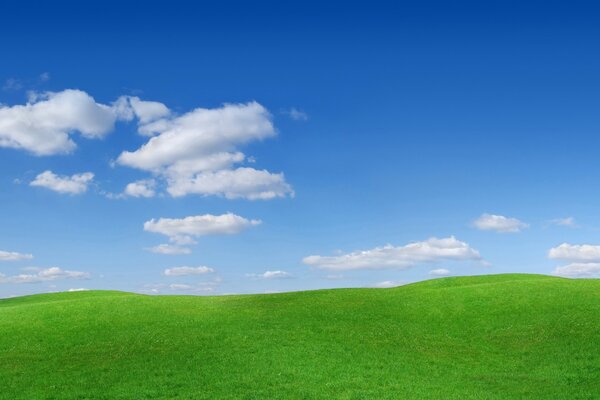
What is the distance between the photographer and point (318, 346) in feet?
142

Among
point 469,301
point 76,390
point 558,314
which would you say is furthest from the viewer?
point 469,301

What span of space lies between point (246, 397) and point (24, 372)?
17.0m

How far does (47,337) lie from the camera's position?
47.6 metres

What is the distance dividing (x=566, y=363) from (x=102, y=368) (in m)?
31.9

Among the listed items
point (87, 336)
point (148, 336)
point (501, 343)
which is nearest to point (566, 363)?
point (501, 343)

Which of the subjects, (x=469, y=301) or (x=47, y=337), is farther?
(x=469, y=301)

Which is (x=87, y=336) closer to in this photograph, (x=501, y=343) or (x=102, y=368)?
(x=102, y=368)

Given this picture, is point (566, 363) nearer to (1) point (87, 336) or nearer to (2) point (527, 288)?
(2) point (527, 288)

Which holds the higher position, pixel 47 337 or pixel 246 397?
pixel 47 337

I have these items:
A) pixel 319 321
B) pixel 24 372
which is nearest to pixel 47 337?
pixel 24 372

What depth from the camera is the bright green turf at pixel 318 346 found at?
35.5 meters

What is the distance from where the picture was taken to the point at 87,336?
4741 centimetres

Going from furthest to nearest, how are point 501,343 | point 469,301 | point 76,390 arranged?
point 469,301 → point 501,343 → point 76,390

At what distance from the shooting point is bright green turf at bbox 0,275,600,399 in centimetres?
3550
